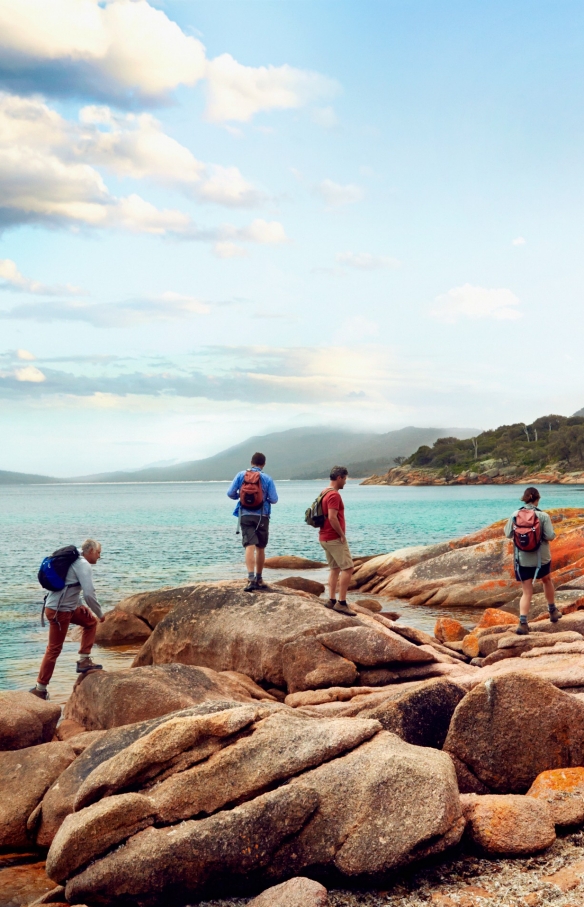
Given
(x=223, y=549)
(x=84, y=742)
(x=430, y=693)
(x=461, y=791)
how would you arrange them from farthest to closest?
(x=223, y=549), (x=84, y=742), (x=430, y=693), (x=461, y=791)

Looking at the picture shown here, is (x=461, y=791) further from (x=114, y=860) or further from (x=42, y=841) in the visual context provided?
(x=42, y=841)

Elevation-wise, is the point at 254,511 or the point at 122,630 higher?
the point at 254,511

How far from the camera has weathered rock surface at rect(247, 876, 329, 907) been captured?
208 inches

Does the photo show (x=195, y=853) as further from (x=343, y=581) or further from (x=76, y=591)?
(x=343, y=581)

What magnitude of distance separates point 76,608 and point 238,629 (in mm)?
2941

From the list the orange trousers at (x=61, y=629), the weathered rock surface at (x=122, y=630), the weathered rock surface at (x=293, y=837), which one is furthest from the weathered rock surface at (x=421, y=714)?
A: the weathered rock surface at (x=122, y=630)

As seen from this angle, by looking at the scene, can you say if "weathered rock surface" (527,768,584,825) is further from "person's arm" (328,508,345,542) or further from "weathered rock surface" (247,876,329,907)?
"person's arm" (328,508,345,542)

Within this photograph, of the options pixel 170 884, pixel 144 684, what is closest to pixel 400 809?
pixel 170 884

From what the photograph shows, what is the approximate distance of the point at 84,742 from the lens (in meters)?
8.80

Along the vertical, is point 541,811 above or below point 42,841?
above

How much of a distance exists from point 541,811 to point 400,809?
4.57 feet

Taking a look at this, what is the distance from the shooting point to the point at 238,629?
13.0 m

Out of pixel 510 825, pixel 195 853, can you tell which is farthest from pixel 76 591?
pixel 510 825

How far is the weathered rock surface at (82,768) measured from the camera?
7.39 meters
